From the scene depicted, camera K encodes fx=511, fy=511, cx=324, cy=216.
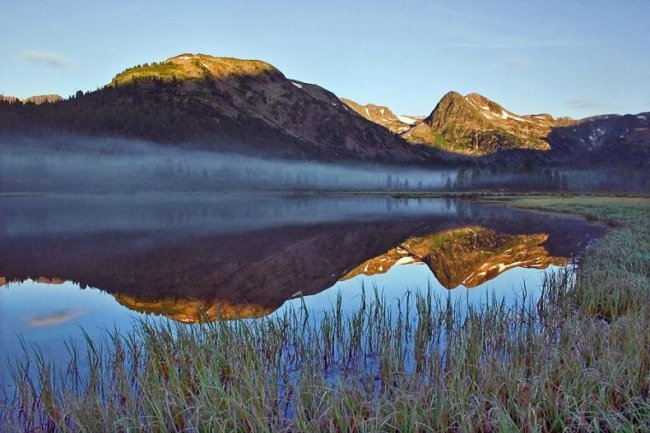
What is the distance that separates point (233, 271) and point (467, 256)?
14.8 m

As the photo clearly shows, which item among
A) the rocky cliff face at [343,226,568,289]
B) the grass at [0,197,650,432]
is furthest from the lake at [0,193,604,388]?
the grass at [0,197,650,432]

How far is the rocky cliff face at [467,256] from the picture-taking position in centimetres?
2553

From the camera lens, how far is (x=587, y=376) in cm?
755

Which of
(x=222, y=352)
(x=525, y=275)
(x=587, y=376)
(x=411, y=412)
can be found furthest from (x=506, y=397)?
(x=525, y=275)

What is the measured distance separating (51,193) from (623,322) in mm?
197874

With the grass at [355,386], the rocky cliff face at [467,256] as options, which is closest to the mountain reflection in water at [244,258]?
the rocky cliff face at [467,256]

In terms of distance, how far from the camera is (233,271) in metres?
26.6

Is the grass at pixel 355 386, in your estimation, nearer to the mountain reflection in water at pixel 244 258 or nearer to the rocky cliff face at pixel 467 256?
the mountain reflection in water at pixel 244 258

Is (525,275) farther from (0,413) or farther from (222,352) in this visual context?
(0,413)

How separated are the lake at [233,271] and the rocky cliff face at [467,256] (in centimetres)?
7

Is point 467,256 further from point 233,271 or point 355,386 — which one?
point 355,386

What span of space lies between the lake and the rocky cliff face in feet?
0.23

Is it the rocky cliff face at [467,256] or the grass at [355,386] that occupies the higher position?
the grass at [355,386]

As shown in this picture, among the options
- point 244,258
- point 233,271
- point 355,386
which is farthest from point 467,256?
point 355,386
